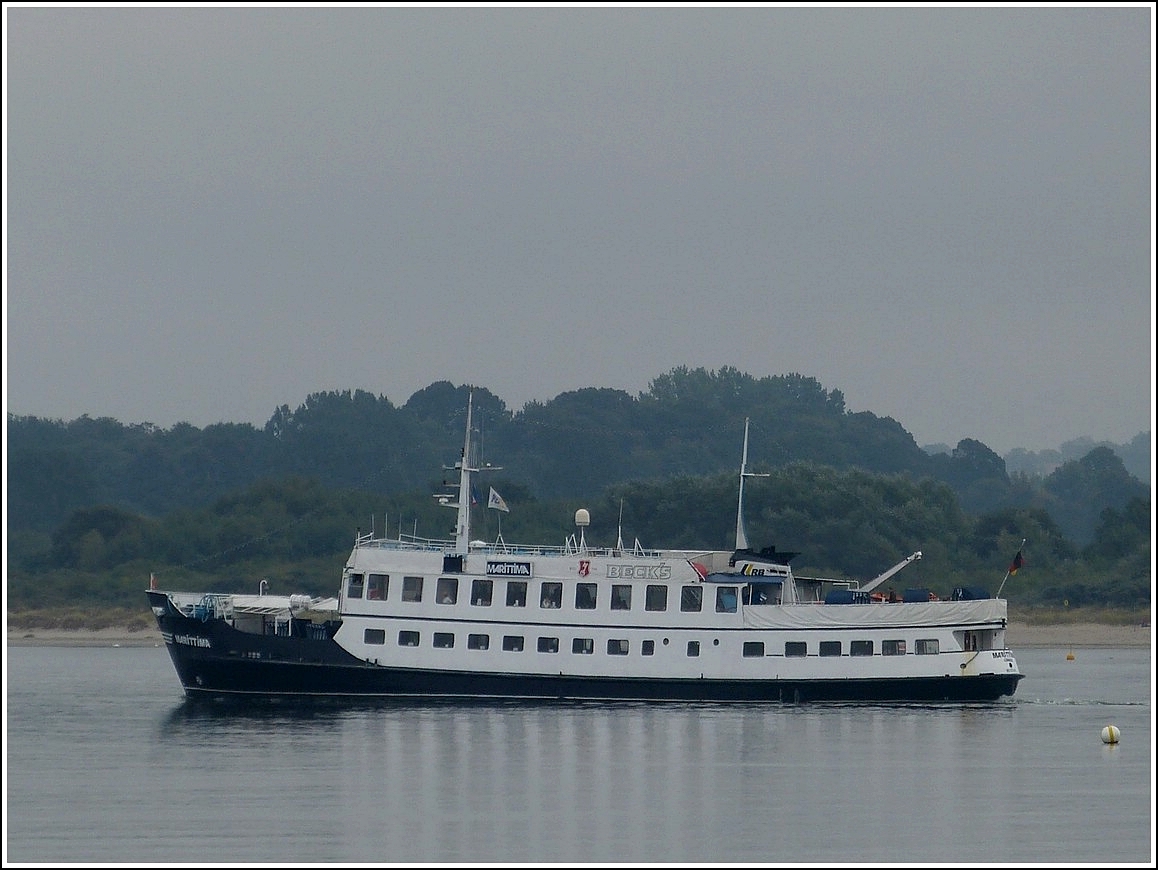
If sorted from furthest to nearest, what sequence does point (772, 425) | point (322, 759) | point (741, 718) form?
point (772, 425)
point (741, 718)
point (322, 759)

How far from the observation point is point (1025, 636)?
85.6 meters

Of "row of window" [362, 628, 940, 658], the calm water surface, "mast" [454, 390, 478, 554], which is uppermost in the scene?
"mast" [454, 390, 478, 554]

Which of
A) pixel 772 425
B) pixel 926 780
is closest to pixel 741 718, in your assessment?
pixel 926 780

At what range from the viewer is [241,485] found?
Result: 122438 millimetres

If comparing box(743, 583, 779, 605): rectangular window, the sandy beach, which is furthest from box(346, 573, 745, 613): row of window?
the sandy beach

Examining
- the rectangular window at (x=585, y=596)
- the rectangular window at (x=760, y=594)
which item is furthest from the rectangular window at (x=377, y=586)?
the rectangular window at (x=760, y=594)

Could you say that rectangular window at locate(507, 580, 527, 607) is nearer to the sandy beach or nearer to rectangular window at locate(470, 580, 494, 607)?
rectangular window at locate(470, 580, 494, 607)

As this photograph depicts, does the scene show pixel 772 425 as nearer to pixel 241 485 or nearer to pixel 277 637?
pixel 241 485

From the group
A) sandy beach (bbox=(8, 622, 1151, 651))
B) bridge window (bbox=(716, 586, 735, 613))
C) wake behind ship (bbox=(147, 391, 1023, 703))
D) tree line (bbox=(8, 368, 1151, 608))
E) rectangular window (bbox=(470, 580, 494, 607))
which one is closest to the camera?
wake behind ship (bbox=(147, 391, 1023, 703))

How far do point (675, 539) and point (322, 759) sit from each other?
59526 millimetres

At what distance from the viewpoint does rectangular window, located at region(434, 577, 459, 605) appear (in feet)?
168

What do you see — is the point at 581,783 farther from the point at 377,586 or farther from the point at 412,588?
the point at 377,586

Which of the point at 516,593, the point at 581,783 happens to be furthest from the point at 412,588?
the point at 581,783

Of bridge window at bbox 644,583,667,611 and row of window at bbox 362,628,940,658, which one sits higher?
bridge window at bbox 644,583,667,611
